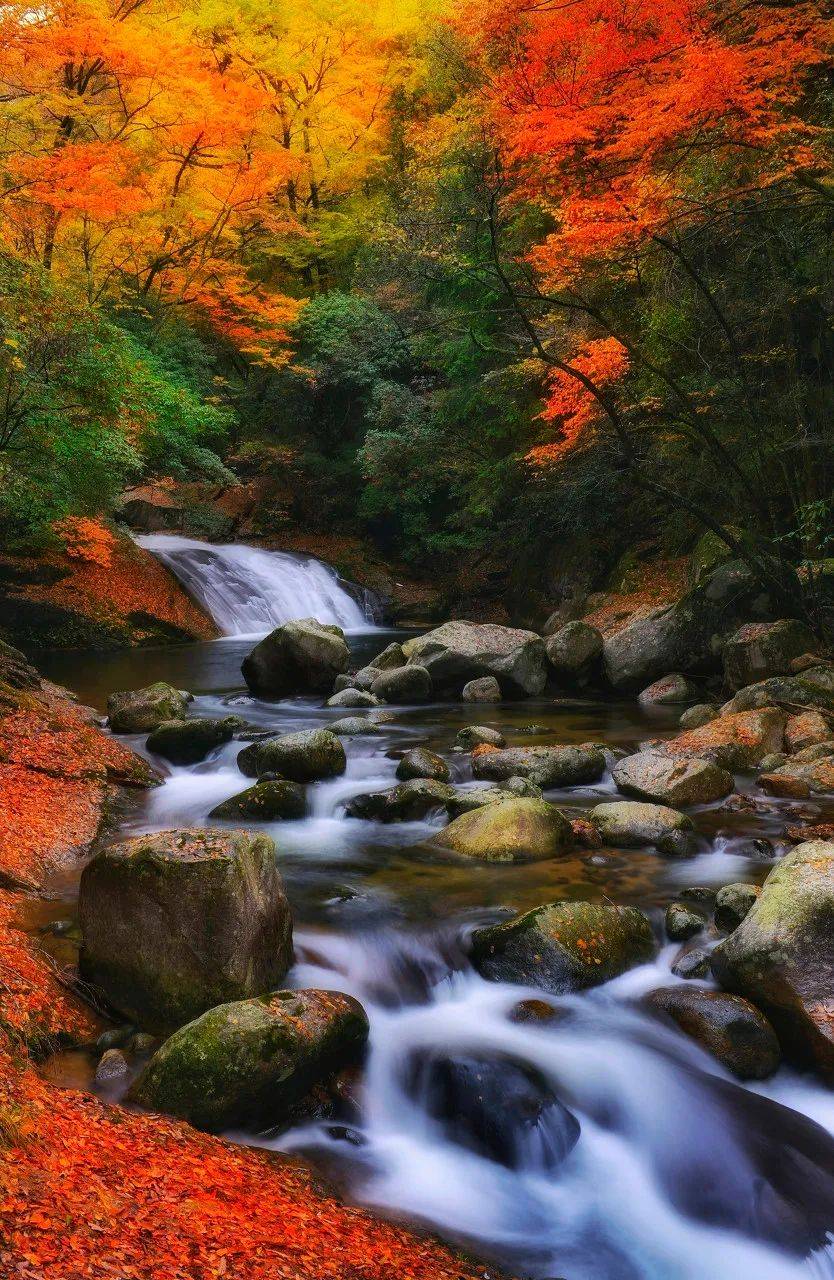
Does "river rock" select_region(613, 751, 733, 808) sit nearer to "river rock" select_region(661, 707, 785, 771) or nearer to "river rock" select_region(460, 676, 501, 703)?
"river rock" select_region(661, 707, 785, 771)

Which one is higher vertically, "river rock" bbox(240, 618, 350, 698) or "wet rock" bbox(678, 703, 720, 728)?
"river rock" bbox(240, 618, 350, 698)

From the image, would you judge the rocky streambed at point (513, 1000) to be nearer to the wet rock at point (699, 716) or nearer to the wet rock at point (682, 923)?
the wet rock at point (682, 923)

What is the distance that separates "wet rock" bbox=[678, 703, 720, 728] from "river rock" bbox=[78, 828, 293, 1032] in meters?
7.48

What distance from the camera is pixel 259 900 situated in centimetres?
473

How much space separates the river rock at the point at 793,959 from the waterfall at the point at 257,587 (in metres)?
17.0

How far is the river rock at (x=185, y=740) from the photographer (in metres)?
9.55

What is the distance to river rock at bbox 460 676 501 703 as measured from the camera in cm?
1334

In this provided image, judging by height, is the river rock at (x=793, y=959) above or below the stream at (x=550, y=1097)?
above

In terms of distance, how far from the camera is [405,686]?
13.3 meters

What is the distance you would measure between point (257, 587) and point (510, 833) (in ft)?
52.9

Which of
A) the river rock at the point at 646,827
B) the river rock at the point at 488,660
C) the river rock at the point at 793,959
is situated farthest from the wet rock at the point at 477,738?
the river rock at the point at 793,959

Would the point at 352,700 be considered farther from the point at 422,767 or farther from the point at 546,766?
the point at 546,766

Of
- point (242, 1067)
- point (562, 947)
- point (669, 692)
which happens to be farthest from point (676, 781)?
point (242, 1067)

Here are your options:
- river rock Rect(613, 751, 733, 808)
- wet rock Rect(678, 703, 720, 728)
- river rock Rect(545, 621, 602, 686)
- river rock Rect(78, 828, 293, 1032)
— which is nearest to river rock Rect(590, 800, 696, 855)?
river rock Rect(613, 751, 733, 808)
